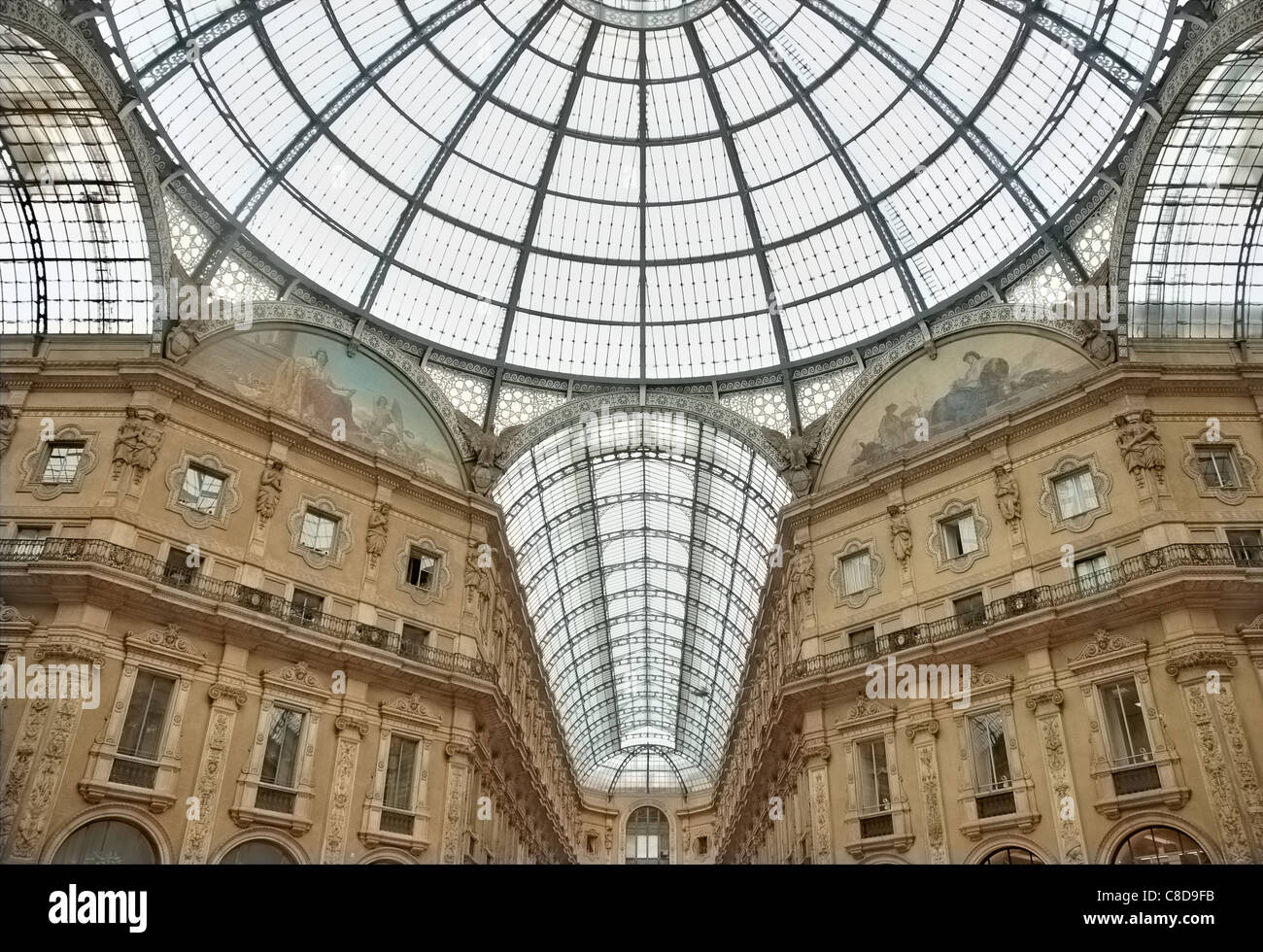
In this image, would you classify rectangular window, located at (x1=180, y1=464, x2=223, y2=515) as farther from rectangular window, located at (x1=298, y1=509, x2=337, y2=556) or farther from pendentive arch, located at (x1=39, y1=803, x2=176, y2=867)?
pendentive arch, located at (x1=39, y1=803, x2=176, y2=867)

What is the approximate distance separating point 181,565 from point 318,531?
4622mm

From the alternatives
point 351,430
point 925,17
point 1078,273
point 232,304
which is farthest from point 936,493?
point 232,304

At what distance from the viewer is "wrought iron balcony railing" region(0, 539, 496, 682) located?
23391mm

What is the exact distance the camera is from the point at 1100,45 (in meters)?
26.3

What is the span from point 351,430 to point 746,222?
19028 millimetres

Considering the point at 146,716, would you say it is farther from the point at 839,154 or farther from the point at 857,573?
the point at 839,154

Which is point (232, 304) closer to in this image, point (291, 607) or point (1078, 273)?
point (291, 607)

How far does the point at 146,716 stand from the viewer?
23.4m

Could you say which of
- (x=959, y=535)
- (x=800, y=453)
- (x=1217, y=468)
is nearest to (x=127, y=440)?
(x=800, y=453)

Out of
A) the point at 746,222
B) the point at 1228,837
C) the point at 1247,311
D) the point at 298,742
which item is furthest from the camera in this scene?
Result: the point at 746,222

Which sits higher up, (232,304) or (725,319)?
(725,319)

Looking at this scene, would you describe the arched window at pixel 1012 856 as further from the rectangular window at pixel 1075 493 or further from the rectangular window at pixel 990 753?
the rectangular window at pixel 1075 493
